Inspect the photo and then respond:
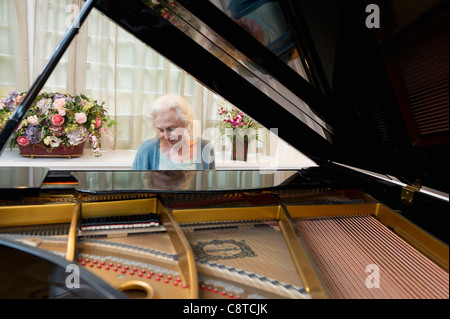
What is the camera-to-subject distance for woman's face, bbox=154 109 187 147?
2648 mm

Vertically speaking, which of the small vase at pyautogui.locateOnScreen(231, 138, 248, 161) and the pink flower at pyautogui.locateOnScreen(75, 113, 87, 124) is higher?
the pink flower at pyautogui.locateOnScreen(75, 113, 87, 124)

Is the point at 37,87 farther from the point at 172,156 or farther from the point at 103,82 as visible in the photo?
the point at 103,82

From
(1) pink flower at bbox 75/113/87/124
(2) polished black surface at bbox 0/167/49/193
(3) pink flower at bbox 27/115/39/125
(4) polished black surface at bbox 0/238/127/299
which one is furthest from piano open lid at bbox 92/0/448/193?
(3) pink flower at bbox 27/115/39/125

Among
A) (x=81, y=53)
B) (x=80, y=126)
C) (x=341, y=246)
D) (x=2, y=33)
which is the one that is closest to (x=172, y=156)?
(x=80, y=126)

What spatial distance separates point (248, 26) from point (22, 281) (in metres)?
1.23

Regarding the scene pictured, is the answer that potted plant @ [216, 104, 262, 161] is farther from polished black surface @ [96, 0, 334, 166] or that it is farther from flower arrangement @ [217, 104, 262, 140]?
polished black surface @ [96, 0, 334, 166]

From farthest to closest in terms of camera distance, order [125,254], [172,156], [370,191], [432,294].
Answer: [172,156] → [370,191] → [125,254] → [432,294]

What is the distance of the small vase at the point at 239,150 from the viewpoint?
3600 mm

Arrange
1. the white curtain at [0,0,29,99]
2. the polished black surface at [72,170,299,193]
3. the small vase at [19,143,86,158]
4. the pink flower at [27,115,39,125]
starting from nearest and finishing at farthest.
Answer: the polished black surface at [72,170,299,193], the pink flower at [27,115,39,125], the small vase at [19,143,86,158], the white curtain at [0,0,29,99]

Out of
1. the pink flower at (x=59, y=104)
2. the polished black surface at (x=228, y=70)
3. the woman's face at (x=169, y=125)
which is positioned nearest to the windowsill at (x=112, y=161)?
the pink flower at (x=59, y=104)

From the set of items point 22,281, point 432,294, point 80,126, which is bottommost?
point 22,281

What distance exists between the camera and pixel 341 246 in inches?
46.6

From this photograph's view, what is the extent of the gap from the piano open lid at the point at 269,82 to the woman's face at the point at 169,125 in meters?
1.05

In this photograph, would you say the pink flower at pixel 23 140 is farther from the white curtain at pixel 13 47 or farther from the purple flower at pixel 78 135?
the white curtain at pixel 13 47
